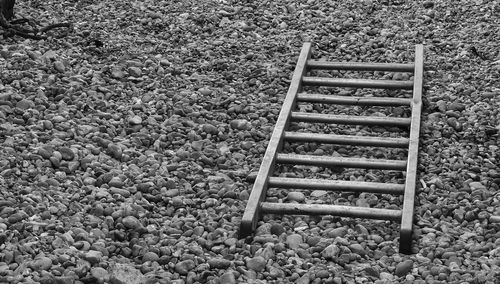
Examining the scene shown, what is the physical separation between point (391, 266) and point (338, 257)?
1.07 feet

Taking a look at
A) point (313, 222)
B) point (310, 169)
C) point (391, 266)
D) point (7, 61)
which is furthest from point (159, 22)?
point (391, 266)

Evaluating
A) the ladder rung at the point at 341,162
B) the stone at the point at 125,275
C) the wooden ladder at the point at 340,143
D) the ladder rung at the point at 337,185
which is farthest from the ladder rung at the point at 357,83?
the stone at the point at 125,275

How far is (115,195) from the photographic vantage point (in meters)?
6.04

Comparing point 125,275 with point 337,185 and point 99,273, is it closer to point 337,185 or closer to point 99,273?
point 99,273

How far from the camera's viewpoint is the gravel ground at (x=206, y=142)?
5359 mm

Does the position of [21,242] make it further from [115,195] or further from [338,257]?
[338,257]

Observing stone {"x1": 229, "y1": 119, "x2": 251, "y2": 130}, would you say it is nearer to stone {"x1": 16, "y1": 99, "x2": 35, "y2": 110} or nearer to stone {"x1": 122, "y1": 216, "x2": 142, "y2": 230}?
Answer: stone {"x1": 16, "y1": 99, "x2": 35, "y2": 110}

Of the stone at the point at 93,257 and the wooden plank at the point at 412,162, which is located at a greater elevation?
the wooden plank at the point at 412,162

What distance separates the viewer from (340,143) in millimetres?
6883

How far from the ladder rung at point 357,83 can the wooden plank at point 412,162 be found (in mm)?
137

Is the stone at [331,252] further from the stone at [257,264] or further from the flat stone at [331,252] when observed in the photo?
the stone at [257,264]

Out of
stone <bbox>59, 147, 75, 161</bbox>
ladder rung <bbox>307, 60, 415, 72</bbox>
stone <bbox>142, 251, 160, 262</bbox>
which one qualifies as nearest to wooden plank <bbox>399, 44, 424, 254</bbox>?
ladder rung <bbox>307, 60, 415, 72</bbox>

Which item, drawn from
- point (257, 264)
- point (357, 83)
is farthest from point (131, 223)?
point (357, 83)

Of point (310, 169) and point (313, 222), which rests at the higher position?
point (310, 169)
